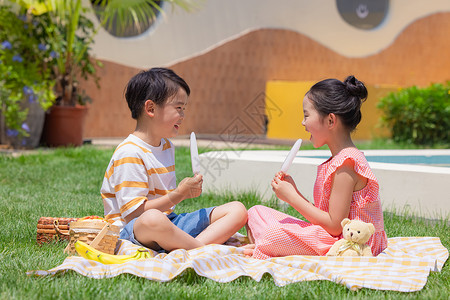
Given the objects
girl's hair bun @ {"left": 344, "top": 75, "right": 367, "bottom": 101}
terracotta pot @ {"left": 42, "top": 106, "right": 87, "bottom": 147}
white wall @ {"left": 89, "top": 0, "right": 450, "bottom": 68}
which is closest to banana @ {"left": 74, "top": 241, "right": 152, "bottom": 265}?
girl's hair bun @ {"left": 344, "top": 75, "right": 367, "bottom": 101}

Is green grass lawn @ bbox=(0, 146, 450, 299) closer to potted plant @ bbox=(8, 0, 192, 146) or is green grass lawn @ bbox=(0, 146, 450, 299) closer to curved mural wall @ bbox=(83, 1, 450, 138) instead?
potted plant @ bbox=(8, 0, 192, 146)

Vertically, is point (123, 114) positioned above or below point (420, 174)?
below

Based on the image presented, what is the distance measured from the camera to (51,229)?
2.98m

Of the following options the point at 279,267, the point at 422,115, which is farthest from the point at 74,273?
the point at 422,115

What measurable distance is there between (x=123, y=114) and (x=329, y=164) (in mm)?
7429

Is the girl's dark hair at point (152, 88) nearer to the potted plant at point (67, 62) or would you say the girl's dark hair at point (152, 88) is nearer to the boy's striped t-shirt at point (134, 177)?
the boy's striped t-shirt at point (134, 177)

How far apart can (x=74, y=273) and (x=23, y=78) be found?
5.60 metres

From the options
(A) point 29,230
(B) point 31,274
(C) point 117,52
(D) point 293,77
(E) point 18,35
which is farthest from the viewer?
(D) point 293,77

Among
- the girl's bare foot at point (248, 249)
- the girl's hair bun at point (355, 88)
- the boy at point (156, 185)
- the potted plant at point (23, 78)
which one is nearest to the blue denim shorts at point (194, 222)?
the boy at point (156, 185)

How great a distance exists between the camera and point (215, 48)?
10.8 meters

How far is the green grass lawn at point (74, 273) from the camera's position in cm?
215

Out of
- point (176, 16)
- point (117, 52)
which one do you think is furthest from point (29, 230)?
point (176, 16)

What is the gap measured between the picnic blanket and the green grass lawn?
3cm

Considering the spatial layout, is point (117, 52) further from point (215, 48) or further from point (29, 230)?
point (29, 230)
